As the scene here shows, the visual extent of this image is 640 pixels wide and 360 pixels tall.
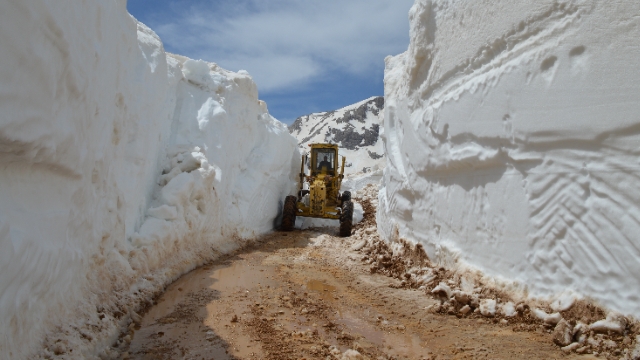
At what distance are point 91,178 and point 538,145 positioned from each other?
173 inches

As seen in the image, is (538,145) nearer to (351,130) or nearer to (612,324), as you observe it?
(612,324)

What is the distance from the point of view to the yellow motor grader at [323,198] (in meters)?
11.9

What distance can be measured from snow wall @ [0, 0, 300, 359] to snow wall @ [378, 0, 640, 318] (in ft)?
13.0

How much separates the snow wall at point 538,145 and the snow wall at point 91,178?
3.98m

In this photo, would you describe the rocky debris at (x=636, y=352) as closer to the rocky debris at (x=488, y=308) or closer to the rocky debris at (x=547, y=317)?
the rocky debris at (x=547, y=317)

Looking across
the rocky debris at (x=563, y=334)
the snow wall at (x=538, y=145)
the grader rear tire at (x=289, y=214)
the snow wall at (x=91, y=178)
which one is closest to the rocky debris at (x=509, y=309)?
the snow wall at (x=538, y=145)

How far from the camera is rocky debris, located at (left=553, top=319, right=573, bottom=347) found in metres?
3.41

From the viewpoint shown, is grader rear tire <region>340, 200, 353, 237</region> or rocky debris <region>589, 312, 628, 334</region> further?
grader rear tire <region>340, 200, 353, 237</region>

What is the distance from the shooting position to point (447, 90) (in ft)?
20.1

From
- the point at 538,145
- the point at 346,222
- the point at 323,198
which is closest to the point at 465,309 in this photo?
the point at 538,145

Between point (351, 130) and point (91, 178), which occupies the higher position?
point (351, 130)

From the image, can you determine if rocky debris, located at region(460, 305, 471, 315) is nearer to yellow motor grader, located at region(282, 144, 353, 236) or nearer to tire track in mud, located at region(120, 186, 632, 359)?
tire track in mud, located at region(120, 186, 632, 359)

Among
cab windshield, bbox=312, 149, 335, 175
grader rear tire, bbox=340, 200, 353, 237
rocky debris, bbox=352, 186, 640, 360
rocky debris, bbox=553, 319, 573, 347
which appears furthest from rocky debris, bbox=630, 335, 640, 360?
cab windshield, bbox=312, 149, 335, 175

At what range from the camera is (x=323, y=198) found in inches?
481
